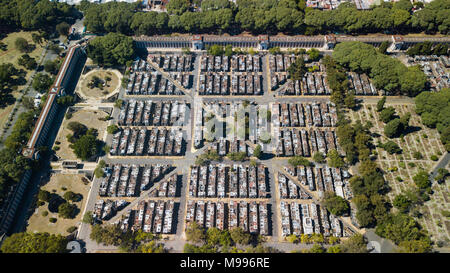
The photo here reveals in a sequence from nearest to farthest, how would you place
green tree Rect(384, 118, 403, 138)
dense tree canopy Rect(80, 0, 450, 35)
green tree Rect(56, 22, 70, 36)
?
green tree Rect(384, 118, 403, 138) → dense tree canopy Rect(80, 0, 450, 35) → green tree Rect(56, 22, 70, 36)

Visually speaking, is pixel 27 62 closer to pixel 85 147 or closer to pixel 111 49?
pixel 111 49

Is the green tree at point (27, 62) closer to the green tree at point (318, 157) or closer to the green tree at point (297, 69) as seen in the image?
the green tree at point (297, 69)

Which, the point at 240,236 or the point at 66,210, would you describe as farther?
the point at 66,210

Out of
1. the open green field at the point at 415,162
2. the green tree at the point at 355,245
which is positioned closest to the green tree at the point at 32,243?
the green tree at the point at 355,245

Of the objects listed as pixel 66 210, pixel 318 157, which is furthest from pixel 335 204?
pixel 66 210

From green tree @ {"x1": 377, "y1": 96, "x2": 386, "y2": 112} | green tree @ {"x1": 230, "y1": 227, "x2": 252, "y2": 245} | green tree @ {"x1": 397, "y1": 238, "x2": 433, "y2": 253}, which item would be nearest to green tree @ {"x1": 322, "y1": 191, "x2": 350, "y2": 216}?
green tree @ {"x1": 397, "y1": 238, "x2": 433, "y2": 253}

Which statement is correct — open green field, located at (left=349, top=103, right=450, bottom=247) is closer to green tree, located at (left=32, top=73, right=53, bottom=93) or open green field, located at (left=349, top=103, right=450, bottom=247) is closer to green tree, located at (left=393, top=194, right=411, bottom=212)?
green tree, located at (left=393, top=194, right=411, bottom=212)
